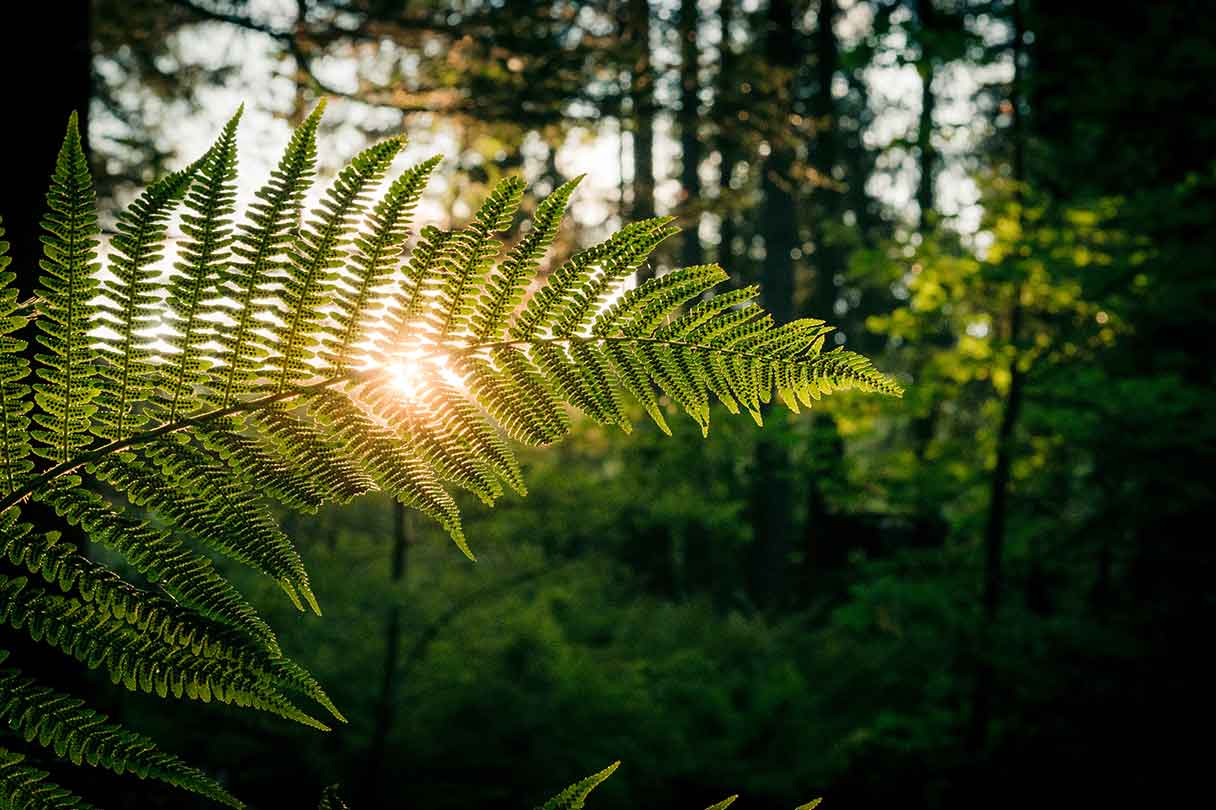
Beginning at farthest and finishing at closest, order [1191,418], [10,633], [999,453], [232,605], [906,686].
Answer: [906,686] → [999,453] → [1191,418] → [10,633] → [232,605]

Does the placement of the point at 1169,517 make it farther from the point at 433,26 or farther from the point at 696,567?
the point at 696,567

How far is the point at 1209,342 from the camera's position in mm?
5406

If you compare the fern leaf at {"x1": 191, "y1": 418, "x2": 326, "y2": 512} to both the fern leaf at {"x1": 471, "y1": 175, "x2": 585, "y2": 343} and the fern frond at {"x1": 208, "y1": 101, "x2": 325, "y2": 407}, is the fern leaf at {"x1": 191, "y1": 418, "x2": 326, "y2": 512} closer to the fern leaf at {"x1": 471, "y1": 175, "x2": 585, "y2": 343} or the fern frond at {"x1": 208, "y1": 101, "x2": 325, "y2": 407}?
the fern frond at {"x1": 208, "y1": 101, "x2": 325, "y2": 407}

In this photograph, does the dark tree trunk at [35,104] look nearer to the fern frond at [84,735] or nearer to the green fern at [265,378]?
the green fern at [265,378]

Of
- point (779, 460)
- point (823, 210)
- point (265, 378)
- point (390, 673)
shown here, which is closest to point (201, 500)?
point (265, 378)

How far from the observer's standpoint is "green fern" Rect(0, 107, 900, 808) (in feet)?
3.05

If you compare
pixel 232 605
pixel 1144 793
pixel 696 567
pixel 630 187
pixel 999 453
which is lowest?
pixel 1144 793

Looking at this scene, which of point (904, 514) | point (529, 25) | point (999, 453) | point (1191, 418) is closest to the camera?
point (529, 25)

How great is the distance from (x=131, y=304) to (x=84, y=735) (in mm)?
530

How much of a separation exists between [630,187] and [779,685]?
470cm

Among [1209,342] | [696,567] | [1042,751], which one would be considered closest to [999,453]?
[1209,342]

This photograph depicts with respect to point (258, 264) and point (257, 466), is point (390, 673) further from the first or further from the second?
point (258, 264)

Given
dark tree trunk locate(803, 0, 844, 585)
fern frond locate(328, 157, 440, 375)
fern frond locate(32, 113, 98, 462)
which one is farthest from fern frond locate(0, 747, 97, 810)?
dark tree trunk locate(803, 0, 844, 585)

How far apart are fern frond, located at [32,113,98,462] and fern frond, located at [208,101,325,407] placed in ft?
0.48
